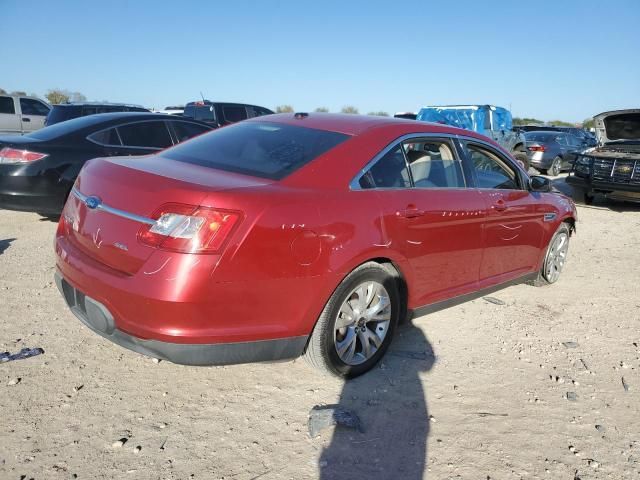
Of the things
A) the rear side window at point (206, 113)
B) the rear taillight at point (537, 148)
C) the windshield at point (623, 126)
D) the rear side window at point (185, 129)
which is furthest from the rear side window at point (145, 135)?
the rear taillight at point (537, 148)

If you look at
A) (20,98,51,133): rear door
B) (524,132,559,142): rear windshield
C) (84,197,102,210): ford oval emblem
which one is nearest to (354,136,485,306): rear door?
(84,197,102,210): ford oval emblem

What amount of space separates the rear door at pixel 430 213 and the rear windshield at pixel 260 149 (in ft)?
1.19

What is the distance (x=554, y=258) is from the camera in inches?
199

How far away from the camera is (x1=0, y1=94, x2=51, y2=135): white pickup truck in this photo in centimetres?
1514

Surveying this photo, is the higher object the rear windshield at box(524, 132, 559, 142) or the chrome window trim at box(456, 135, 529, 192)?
the chrome window trim at box(456, 135, 529, 192)

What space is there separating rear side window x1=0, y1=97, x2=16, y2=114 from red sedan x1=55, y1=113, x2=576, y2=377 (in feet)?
48.7

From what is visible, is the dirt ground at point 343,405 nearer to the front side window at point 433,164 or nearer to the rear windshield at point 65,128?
the front side window at point 433,164

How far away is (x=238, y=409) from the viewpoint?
268cm

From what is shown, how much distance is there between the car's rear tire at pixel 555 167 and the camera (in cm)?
1539

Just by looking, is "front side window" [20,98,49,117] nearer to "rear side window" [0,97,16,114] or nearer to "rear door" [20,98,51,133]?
"rear door" [20,98,51,133]

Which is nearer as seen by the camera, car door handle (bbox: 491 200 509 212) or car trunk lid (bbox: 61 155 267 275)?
car trunk lid (bbox: 61 155 267 275)

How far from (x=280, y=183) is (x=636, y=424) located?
7.71 feet

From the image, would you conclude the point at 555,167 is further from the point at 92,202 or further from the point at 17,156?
the point at 92,202

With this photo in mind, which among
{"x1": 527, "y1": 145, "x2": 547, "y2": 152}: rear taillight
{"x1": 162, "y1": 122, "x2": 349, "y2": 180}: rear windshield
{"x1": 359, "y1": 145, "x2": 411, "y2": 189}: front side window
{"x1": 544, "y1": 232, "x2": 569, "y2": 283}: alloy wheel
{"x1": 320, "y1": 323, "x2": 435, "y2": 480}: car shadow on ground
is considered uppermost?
{"x1": 162, "y1": 122, "x2": 349, "y2": 180}: rear windshield
